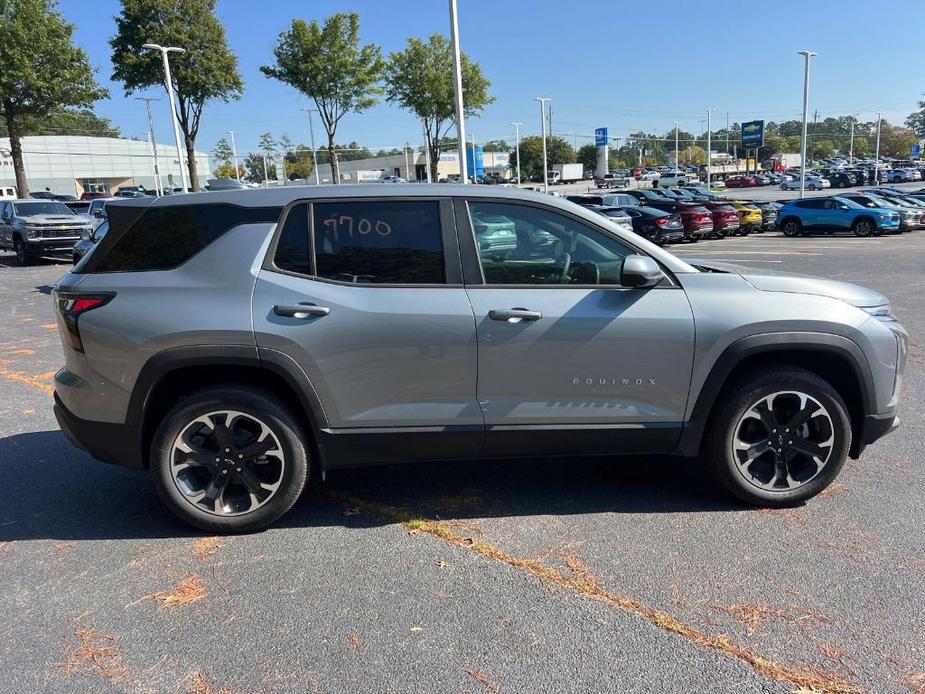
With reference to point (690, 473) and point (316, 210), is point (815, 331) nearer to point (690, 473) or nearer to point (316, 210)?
point (690, 473)

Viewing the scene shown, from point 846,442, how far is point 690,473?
3.10ft

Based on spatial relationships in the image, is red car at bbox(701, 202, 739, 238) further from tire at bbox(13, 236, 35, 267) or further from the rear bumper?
the rear bumper

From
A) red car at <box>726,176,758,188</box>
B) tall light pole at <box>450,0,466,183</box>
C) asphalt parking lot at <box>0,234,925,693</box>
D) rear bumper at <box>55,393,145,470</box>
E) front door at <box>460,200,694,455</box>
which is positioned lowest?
asphalt parking lot at <box>0,234,925,693</box>

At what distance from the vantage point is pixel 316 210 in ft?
12.0

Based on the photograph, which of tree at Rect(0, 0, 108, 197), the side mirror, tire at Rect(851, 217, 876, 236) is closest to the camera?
the side mirror

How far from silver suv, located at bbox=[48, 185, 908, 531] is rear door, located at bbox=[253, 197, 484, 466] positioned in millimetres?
10

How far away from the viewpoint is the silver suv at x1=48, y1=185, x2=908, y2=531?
11.4ft

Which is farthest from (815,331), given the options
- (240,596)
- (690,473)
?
(240,596)

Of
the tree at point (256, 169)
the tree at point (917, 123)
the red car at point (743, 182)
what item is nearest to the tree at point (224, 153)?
the tree at point (256, 169)

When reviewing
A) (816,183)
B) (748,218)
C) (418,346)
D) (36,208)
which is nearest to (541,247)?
(418,346)

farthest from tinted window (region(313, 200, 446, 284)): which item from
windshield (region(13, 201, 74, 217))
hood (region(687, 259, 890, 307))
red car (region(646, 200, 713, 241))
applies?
red car (region(646, 200, 713, 241))

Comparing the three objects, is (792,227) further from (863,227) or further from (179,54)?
(179,54)

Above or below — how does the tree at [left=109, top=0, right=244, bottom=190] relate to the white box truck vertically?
above

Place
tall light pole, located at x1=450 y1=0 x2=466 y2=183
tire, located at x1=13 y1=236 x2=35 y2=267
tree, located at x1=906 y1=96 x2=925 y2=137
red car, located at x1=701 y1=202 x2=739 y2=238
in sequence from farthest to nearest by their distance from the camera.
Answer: tree, located at x1=906 y1=96 x2=925 y2=137, red car, located at x1=701 y1=202 x2=739 y2=238, tire, located at x1=13 y1=236 x2=35 y2=267, tall light pole, located at x1=450 y1=0 x2=466 y2=183
